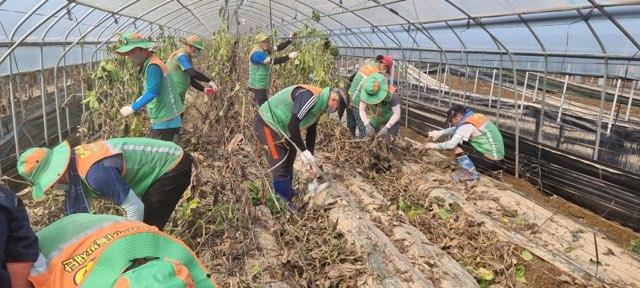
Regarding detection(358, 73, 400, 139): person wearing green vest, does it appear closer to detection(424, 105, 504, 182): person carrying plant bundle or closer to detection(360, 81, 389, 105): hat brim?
detection(360, 81, 389, 105): hat brim

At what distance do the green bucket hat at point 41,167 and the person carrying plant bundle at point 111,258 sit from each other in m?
0.76

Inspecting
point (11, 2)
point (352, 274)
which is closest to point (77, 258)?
point (352, 274)

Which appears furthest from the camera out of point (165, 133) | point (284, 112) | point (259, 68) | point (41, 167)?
point (259, 68)

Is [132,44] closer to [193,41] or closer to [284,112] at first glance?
[284,112]

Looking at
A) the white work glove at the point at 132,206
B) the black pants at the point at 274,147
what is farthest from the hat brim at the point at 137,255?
the black pants at the point at 274,147

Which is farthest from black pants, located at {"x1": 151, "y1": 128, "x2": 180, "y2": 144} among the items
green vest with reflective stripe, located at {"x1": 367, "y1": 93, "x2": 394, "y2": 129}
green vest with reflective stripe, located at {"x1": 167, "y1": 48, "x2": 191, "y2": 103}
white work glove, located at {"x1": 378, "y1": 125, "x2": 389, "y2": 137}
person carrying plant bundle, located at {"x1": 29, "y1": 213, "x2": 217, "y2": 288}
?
person carrying plant bundle, located at {"x1": 29, "y1": 213, "x2": 217, "y2": 288}

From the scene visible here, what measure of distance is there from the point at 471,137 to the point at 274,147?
2.58 m

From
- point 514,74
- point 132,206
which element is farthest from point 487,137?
point 132,206

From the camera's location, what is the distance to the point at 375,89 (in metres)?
5.68

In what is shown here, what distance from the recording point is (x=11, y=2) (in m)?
6.66

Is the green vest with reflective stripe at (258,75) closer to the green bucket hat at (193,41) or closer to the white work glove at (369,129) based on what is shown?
the green bucket hat at (193,41)

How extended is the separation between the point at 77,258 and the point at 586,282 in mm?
3393

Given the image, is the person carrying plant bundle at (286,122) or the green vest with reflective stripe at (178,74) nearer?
the person carrying plant bundle at (286,122)

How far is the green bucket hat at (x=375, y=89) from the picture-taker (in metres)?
5.69
